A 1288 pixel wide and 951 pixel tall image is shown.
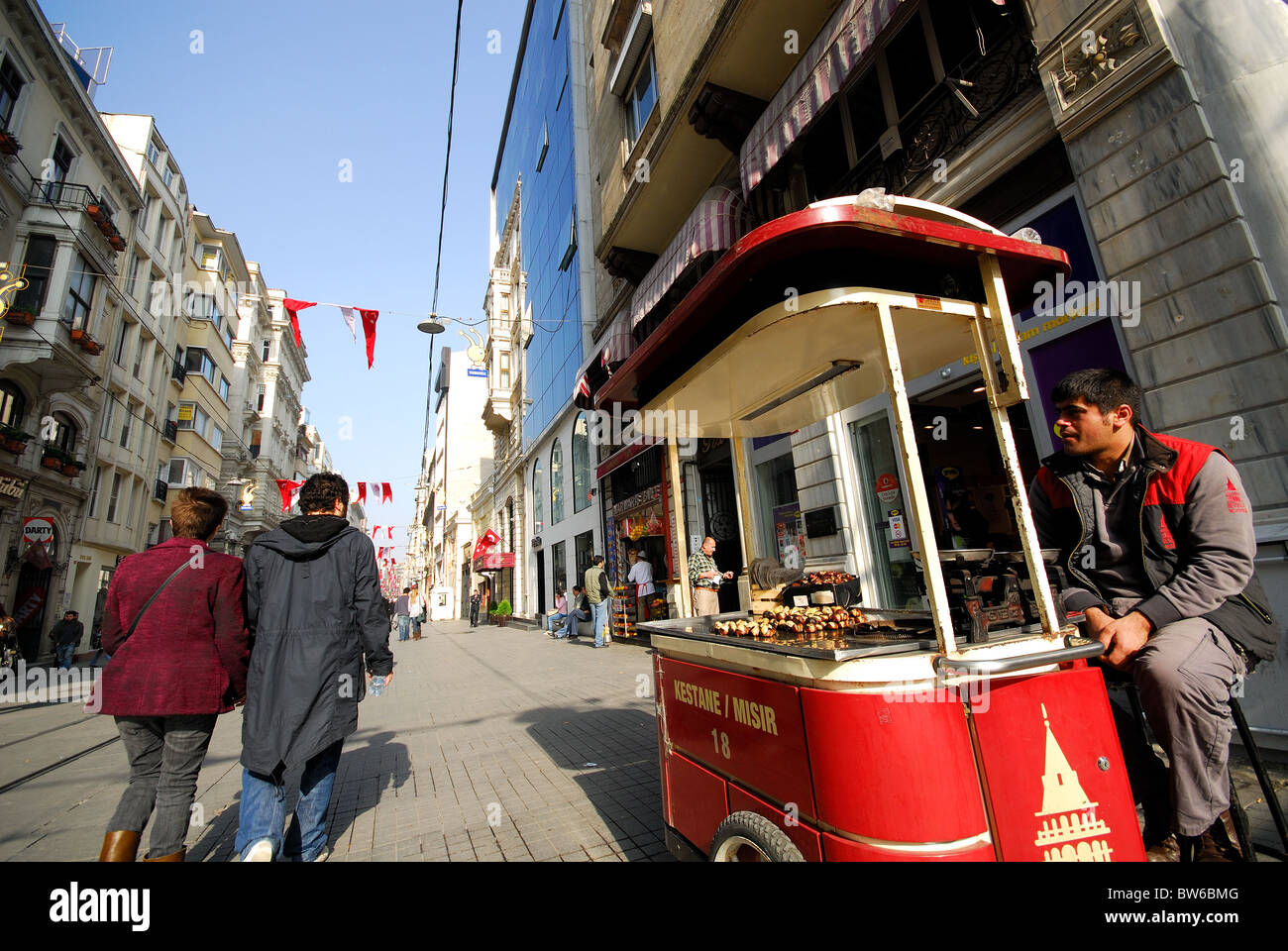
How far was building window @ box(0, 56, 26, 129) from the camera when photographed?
15070 millimetres

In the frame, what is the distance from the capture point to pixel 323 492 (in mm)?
3289

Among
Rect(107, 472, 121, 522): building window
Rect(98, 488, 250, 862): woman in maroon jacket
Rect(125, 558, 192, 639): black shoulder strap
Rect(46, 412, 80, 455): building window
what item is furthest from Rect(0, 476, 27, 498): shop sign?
Rect(125, 558, 192, 639): black shoulder strap

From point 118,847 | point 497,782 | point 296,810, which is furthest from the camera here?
point 497,782

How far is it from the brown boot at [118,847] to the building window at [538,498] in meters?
20.5

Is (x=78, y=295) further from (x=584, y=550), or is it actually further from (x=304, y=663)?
(x=304, y=663)

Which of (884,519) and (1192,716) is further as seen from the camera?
(884,519)

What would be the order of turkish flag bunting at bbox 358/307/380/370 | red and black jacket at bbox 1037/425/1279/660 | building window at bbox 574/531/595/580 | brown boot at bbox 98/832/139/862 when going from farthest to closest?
building window at bbox 574/531/595/580, turkish flag bunting at bbox 358/307/380/370, brown boot at bbox 98/832/139/862, red and black jacket at bbox 1037/425/1279/660

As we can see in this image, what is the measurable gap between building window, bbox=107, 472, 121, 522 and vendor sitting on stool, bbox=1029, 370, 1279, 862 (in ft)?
93.6

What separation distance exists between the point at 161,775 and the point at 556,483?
19.1 m

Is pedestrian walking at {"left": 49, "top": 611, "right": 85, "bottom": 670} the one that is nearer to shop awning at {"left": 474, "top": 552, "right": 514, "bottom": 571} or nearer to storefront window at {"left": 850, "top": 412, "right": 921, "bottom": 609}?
shop awning at {"left": 474, "top": 552, "right": 514, "bottom": 571}

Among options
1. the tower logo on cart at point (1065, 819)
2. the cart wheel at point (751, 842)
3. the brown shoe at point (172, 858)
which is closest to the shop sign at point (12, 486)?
the brown shoe at point (172, 858)

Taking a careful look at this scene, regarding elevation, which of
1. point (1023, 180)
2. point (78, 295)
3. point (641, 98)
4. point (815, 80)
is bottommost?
point (1023, 180)

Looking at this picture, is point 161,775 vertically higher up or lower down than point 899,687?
lower down

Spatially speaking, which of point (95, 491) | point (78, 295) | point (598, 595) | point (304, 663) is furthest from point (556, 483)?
point (304, 663)
